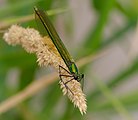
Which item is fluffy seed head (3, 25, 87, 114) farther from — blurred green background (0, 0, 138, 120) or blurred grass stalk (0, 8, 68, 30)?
blurred green background (0, 0, 138, 120)

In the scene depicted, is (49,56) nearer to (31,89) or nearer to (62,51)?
(62,51)

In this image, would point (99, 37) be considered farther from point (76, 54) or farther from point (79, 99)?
point (79, 99)

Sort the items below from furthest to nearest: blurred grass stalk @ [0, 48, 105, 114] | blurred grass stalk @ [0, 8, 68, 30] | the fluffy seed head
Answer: blurred grass stalk @ [0, 48, 105, 114], blurred grass stalk @ [0, 8, 68, 30], the fluffy seed head

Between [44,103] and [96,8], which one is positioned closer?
[96,8]

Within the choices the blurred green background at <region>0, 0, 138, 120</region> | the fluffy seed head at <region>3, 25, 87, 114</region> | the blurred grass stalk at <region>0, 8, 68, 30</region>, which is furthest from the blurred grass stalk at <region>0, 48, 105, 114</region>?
the fluffy seed head at <region>3, 25, 87, 114</region>

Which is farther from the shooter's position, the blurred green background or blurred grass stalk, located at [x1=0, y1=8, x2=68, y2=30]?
the blurred green background

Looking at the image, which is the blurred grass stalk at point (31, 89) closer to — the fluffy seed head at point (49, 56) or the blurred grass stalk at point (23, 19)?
the blurred grass stalk at point (23, 19)

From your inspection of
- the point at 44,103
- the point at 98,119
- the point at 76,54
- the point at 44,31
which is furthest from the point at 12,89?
the point at 44,31

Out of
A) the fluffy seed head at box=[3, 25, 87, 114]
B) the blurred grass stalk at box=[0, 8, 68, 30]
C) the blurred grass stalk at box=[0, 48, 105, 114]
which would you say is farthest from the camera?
the blurred grass stalk at box=[0, 48, 105, 114]

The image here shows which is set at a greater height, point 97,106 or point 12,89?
point 12,89

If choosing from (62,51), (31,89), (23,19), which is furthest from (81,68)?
(62,51)

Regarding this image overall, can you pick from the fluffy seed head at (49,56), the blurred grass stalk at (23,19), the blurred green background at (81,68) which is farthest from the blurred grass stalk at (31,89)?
the fluffy seed head at (49,56)
